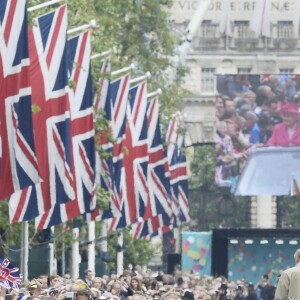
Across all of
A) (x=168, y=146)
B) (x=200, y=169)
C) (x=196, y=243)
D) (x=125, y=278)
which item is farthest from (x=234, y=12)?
(x=125, y=278)

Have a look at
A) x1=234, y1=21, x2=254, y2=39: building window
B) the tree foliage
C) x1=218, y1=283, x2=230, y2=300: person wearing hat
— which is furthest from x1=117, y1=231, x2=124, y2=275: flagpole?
x1=234, y1=21, x2=254, y2=39: building window

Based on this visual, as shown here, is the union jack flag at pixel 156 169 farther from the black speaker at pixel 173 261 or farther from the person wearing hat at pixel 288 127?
the person wearing hat at pixel 288 127

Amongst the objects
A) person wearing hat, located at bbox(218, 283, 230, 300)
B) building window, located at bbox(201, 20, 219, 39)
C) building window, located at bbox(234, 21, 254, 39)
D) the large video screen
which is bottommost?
the large video screen

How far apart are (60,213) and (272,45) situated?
4032 inches

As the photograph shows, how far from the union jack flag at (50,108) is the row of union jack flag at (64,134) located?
0.06 ft

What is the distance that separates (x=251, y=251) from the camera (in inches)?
2990

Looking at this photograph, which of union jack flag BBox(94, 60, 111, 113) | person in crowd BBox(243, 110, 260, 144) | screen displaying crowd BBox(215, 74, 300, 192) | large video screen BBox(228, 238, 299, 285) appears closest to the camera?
union jack flag BBox(94, 60, 111, 113)

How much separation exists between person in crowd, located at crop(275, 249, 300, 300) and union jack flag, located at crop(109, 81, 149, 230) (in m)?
22.1

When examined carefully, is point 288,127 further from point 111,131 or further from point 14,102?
point 14,102

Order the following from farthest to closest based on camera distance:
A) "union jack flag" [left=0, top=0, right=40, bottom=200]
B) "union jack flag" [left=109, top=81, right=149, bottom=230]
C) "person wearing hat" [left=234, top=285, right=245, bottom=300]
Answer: "person wearing hat" [left=234, top=285, right=245, bottom=300] → "union jack flag" [left=109, top=81, right=149, bottom=230] → "union jack flag" [left=0, top=0, right=40, bottom=200]

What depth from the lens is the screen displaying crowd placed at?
3307 inches

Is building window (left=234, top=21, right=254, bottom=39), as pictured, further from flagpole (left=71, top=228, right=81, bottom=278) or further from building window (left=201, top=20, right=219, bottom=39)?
flagpole (left=71, top=228, right=81, bottom=278)

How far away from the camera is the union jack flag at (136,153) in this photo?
53062 millimetres

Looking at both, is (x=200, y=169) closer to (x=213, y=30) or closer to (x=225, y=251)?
(x=213, y=30)
